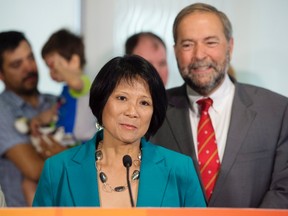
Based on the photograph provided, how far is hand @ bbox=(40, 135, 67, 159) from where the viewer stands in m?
2.94

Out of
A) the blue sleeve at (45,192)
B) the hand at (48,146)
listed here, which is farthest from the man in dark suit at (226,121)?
the hand at (48,146)

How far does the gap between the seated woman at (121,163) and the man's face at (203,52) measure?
0.51 m

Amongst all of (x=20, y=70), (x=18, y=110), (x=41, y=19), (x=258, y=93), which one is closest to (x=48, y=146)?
(x=18, y=110)

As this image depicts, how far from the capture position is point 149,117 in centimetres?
169

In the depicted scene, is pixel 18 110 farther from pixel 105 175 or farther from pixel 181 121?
pixel 105 175

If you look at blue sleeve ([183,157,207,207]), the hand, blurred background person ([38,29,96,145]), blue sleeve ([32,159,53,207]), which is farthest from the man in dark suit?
the hand

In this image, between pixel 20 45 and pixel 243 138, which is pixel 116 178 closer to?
pixel 243 138

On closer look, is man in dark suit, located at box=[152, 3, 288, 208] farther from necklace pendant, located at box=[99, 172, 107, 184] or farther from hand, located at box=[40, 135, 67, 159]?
hand, located at box=[40, 135, 67, 159]

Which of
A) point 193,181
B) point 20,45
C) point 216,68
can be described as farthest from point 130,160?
point 20,45

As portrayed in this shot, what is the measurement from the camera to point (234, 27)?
3.56 meters

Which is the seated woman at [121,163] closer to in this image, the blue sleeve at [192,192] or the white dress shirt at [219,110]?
the blue sleeve at [192,192]

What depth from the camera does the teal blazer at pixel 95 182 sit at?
164 centimetres

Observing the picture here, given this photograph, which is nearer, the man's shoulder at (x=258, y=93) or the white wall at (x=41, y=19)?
the man's shoulder at (x=258, y=93)

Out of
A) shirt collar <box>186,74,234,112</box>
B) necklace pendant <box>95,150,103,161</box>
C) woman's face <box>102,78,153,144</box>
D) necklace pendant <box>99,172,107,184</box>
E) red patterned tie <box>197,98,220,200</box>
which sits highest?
woman's face <box>102,78,153,144</box>
